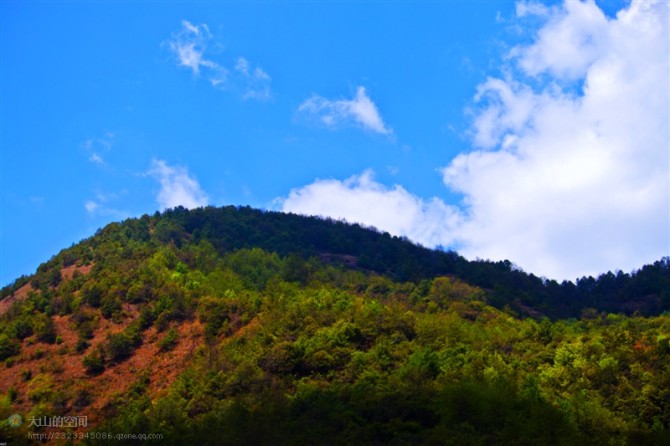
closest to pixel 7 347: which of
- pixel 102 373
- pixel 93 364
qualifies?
pixel 93 364

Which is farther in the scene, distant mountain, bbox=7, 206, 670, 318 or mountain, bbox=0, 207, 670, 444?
distant mountain, bbox=7, 206, 670, 318

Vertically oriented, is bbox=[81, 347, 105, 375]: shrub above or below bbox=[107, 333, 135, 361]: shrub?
below

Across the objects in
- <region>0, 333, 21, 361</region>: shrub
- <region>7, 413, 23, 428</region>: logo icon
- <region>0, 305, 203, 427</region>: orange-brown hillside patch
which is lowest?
<region>7, 413, 23, 428</region>: logo icon

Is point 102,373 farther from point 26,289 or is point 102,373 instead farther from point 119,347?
point 26,289

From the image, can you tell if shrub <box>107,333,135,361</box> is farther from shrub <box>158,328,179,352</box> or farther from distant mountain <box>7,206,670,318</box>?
distant mountain <box>7,206,670,318</box>

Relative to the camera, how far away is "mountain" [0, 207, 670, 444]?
4675 centimetres

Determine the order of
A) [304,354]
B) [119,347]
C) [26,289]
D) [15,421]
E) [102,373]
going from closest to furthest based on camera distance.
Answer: [15,421] → [304,354] → [102,373] → [119,347] → [26,289]

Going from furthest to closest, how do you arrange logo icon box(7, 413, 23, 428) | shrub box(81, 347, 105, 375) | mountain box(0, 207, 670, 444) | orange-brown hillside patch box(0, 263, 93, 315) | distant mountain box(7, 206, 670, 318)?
distant mountain box(7, 206, 670, 318), orange-brown hillside patch box(0, 263, 93, 315), shrub box(81, 347, 105, 375), logo icon box(7, 413, 23, 428), mountain box(0, 207, 670, 444)

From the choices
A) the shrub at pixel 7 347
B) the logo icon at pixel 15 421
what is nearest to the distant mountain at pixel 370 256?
the shrub at pixel 7 347

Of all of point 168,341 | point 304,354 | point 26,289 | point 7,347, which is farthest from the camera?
point 26,289

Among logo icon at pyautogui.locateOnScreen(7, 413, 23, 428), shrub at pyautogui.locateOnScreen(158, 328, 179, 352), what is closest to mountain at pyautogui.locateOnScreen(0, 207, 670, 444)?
shrub at pyautogui.locateOnScreen(158, 328, 179, 352)

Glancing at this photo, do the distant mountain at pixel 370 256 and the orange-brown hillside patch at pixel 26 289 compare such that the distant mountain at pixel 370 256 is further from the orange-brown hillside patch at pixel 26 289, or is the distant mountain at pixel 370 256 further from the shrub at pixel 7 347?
the shrub at pixel 7 347

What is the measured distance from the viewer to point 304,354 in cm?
6103

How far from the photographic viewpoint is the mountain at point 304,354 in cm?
4675
